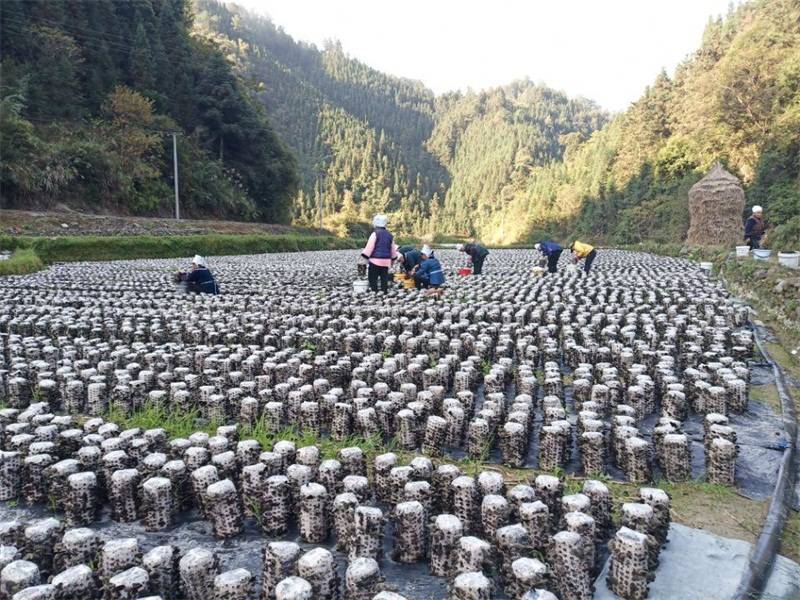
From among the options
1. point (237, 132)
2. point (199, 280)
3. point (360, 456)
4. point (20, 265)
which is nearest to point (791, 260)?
point (360, 456)

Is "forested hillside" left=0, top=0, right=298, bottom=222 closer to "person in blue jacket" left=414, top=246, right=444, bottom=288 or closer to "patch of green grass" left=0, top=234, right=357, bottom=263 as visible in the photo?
"patch of green grass" left=0, top=234, right=357, bottom=263

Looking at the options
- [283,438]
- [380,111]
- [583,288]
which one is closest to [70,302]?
[283,438]

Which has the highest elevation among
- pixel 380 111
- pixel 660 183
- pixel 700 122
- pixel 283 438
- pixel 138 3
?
pixel 380 111

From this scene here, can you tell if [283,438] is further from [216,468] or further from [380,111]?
[380,111]

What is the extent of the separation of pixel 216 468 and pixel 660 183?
40.2 metres

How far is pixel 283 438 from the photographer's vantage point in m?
3.86

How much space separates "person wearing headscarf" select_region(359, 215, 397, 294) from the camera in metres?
9.84

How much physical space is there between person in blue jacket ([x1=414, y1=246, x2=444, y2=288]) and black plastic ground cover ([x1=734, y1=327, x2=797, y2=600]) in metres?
6.86

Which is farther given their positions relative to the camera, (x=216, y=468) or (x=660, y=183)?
(x=660, y=183)

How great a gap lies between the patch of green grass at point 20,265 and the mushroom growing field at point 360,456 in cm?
891

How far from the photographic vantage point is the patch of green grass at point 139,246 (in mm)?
19594

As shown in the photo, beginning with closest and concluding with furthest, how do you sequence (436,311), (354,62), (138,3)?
(436,311), (138,3), (354,62)

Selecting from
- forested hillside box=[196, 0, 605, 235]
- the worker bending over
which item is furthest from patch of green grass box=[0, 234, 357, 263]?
forested hillside box=[196, 0, 605, 235]

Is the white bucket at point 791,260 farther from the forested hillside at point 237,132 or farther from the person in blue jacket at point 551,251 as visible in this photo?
the forested hillside at point 237,132
